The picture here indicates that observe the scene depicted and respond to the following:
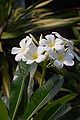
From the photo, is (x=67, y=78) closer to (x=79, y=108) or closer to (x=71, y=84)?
(x=71, y=84)

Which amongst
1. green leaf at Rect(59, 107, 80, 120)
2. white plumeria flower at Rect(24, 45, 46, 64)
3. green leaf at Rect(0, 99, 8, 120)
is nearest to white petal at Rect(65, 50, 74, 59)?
white plumeria flower at Rect(24, 45, 46, 64)

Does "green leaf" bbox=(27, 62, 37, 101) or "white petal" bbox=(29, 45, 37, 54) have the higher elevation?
"white petal" bbox=(29, 45, 37, 54)

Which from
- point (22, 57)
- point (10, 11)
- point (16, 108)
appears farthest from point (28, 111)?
point (10, 11)

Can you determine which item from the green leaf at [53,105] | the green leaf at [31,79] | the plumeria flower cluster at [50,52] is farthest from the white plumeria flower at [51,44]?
the green leaf at [53,105]

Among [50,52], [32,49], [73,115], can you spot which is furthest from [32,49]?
[73,115]

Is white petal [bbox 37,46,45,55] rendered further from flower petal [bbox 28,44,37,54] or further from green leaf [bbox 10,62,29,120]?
green leaf [bbox 10,62,29,120]

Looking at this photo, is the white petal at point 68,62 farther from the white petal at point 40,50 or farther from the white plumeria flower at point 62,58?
the white petal at point 40,50
